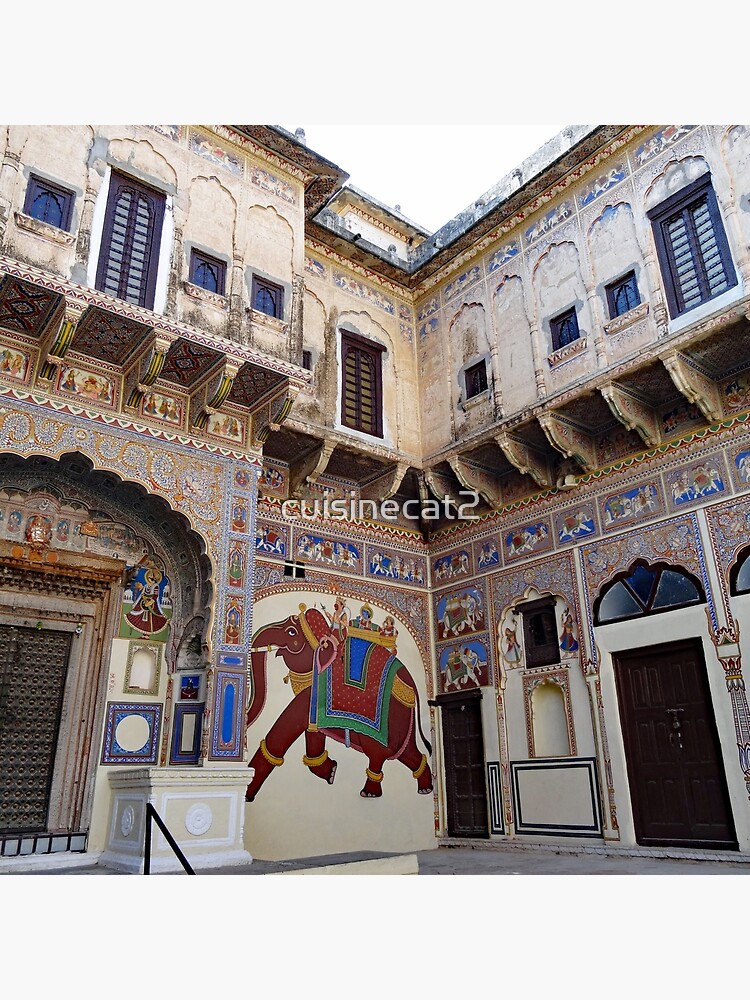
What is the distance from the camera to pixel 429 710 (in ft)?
35.5

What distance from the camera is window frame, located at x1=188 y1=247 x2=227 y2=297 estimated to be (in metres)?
8.42

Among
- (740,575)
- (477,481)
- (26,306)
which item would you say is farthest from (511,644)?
(26,306)

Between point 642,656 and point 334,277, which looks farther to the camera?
point 334,277

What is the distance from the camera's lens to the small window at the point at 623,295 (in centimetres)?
921

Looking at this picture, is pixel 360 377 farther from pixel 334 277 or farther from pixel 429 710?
pixel 429 710

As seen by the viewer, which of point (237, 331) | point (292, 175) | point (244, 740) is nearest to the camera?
point (244, 740)

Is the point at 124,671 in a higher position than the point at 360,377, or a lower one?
lower

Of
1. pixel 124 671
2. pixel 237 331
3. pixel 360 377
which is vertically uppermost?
pixel 360 377

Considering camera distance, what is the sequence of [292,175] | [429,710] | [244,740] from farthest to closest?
[429,710]
[292,175]
[244,740]

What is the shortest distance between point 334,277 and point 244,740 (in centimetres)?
693

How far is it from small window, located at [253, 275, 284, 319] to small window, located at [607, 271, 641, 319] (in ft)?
13.3

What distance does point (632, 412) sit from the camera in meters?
8.96

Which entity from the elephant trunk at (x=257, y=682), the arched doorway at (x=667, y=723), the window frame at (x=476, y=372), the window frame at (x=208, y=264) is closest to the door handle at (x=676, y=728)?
the arched doorway at (x=667, y=723)

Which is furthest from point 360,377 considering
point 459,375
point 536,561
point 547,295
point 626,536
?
point 626,536
